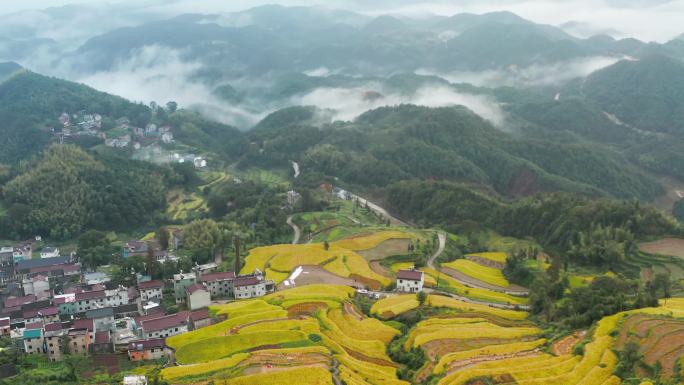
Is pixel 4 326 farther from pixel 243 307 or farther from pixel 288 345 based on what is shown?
pixel 288 345

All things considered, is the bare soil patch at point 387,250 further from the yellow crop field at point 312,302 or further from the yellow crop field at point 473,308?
the yellow crop field at point 312,302

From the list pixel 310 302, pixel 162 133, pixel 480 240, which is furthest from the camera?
pixel 162 133

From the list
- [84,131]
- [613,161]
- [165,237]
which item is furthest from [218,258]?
[613,161]

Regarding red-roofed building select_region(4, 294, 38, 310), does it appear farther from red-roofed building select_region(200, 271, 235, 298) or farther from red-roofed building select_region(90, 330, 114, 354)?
red-roofed building select_region(200, 271, 235, 298)

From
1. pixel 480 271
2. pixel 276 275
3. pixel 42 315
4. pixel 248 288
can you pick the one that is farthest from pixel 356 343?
pixel 480 271

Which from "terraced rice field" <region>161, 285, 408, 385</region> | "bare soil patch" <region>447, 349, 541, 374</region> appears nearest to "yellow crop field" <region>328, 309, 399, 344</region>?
"terraced rice field" <region>161, 285, 408, 385</region>

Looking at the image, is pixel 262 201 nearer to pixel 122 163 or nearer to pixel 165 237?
pixel 165 237
